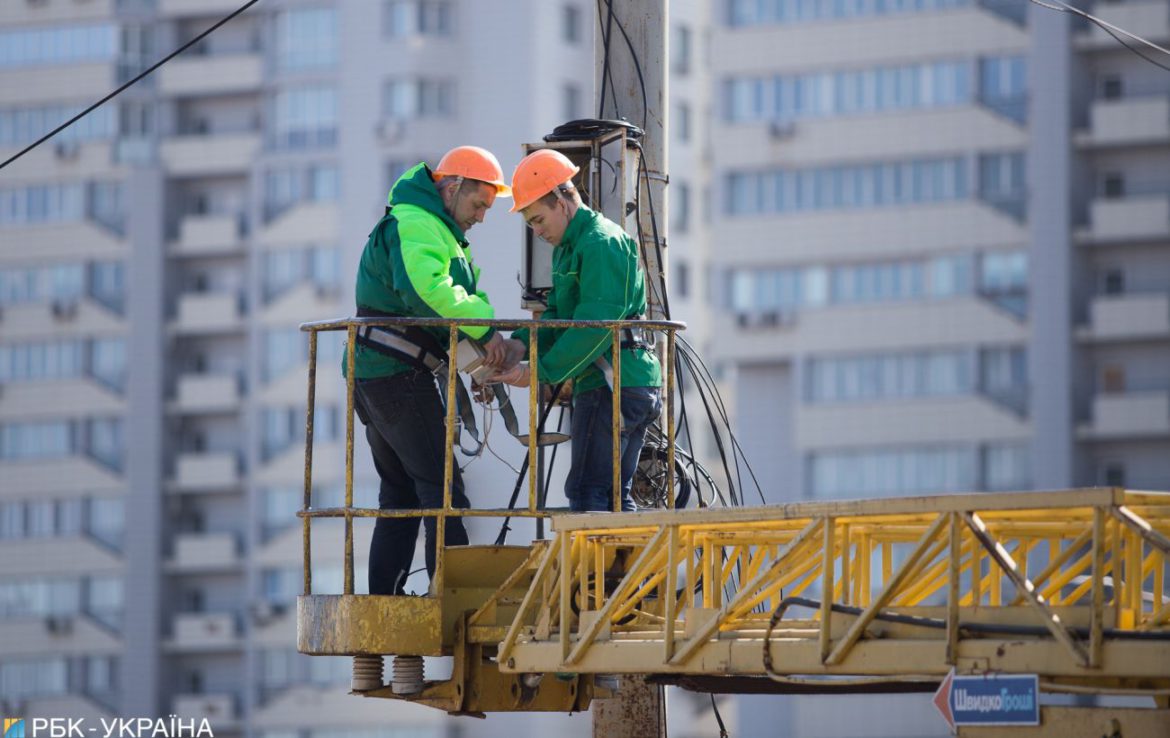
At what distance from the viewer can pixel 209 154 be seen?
7369cm

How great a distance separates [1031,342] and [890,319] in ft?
12.5

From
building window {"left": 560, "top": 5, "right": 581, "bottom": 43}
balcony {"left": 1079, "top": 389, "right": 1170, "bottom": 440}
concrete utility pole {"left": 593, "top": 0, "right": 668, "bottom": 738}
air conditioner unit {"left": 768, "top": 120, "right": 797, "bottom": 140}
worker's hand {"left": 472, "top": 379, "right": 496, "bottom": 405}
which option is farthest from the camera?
building window {"left": 560, "top": 5, "right": 581, "bottom": 43}

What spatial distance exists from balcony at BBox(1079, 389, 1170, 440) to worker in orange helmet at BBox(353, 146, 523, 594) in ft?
167

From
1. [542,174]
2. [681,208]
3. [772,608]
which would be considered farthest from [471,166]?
[681,208]

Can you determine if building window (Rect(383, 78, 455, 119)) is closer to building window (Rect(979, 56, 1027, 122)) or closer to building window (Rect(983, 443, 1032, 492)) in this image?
building window (Rect(979, 56, 1027, 122))

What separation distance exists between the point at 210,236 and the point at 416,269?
61708mm

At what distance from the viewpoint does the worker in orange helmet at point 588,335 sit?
12898mm

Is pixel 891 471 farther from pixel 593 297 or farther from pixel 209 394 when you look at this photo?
pixel 593 297

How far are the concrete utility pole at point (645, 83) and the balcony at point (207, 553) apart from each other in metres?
57.7

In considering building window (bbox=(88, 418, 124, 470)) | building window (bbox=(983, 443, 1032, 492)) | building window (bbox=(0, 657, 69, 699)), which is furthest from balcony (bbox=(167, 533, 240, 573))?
building window (bbox=(983, 443, 1032, 492))

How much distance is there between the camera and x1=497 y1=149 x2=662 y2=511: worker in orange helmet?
12898mm

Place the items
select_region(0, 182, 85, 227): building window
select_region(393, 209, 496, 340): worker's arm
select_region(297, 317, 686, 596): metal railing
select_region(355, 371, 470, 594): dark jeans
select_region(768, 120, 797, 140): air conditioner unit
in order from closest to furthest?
select_region(297, 317, 686, 596): metal railing → select_region(393, 209, 496, 340): worker's arm → select_region(355, 371, 470, 594): dark jeans → select_region(768, 120, 797, 140): air conditioner unit → select_region(0, 182, 85, 227): building window

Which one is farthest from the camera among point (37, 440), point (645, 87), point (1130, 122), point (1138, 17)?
point (37, 440)

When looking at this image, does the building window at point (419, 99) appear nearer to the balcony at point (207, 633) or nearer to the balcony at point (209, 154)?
the balcony at point (209, 154)
